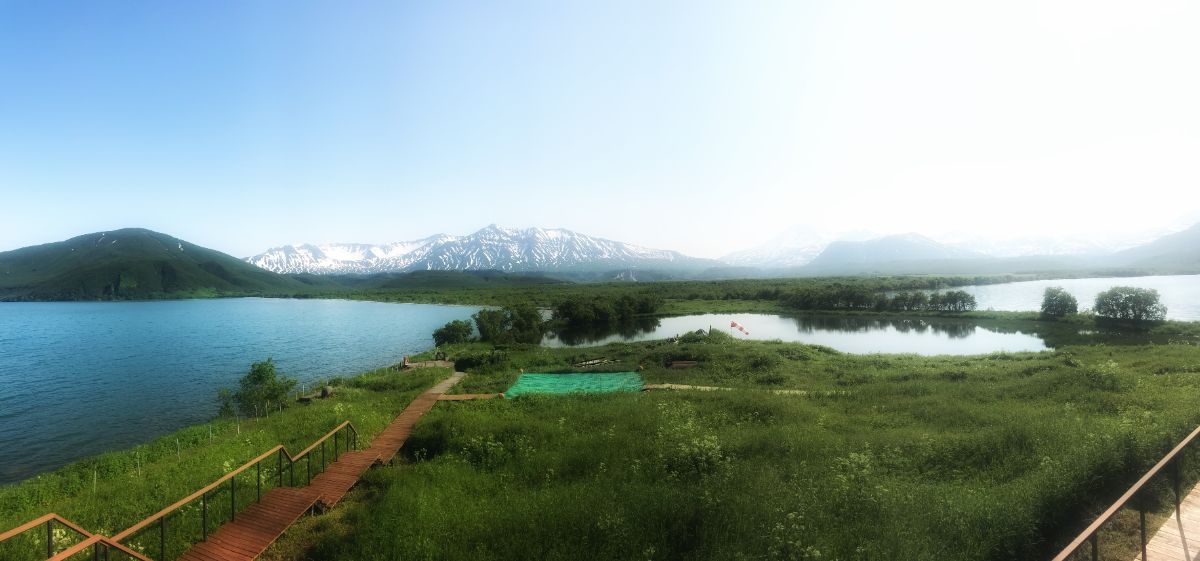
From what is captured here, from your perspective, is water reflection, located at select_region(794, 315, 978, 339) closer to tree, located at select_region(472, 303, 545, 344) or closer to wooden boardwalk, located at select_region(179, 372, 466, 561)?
tree, located at select_region(472, 303, 545, 344)

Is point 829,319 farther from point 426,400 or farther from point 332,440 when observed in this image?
point 332,440

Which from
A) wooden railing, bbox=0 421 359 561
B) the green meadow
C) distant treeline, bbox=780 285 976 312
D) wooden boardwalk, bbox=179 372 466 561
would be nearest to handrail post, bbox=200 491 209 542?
wooden railing, bbox=0 421 359 561

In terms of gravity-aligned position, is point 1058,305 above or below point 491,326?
above

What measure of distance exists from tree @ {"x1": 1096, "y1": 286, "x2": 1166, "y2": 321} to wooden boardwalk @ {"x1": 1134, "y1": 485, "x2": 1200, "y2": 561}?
334ft

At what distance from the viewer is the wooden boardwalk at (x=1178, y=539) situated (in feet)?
28.1

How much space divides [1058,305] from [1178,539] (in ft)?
371

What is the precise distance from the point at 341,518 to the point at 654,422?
12676 mm

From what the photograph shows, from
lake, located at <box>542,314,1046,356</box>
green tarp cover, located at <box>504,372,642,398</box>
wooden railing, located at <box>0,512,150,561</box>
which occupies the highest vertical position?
wooden railing, located at <box>0,512,150,561</box>

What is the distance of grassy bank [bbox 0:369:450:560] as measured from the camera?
53.2ft

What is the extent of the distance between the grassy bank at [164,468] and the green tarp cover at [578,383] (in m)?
8.87

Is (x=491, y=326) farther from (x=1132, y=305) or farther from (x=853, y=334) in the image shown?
(x=1132, y=305)

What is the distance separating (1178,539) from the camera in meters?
8.95

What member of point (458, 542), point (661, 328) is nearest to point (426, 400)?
point (458, 542)

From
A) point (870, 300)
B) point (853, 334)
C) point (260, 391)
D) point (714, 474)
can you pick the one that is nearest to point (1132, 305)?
point (853, 334)
